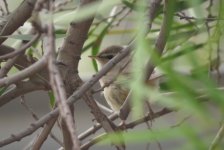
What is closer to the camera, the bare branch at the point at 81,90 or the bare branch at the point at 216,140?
the bare branch at the point at 216,140

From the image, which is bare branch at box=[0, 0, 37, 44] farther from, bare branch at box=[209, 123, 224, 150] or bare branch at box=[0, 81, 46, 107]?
bare branch at box=[209, 123, 224, 150]

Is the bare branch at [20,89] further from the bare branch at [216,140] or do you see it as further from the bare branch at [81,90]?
the bare branch at [216,140]

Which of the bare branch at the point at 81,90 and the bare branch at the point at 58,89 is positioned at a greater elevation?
the bare branch at the point at 58,89

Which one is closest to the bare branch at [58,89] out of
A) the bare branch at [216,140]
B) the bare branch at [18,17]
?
the bare branch at [216,140]

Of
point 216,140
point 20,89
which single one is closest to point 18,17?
point 20,89

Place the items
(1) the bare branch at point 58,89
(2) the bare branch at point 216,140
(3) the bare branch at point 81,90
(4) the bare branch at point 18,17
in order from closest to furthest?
(1) the bare branch at point 58,89, (2) the bare branch at point 216,140, (3) the bare branch at point 81,90, (4) the bare branch at point 18,17

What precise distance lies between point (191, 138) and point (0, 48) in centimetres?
65

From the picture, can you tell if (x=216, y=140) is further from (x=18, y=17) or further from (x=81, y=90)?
(x=18, y=17)

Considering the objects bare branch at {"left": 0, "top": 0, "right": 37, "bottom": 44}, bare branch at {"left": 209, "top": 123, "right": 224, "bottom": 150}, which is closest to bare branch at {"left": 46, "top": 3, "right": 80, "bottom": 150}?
bare branch at {"left": 209, "top": 123, "right": 224, "bottom": 150}

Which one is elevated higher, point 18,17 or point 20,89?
point 18,17

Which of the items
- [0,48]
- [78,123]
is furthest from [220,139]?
[78,123]

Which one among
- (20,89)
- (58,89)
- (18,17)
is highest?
(58,89)

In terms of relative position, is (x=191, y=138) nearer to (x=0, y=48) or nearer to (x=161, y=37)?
(x=161, y=37)

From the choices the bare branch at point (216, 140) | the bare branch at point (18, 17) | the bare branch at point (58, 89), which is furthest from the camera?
the bare branch at point (18, 17)
